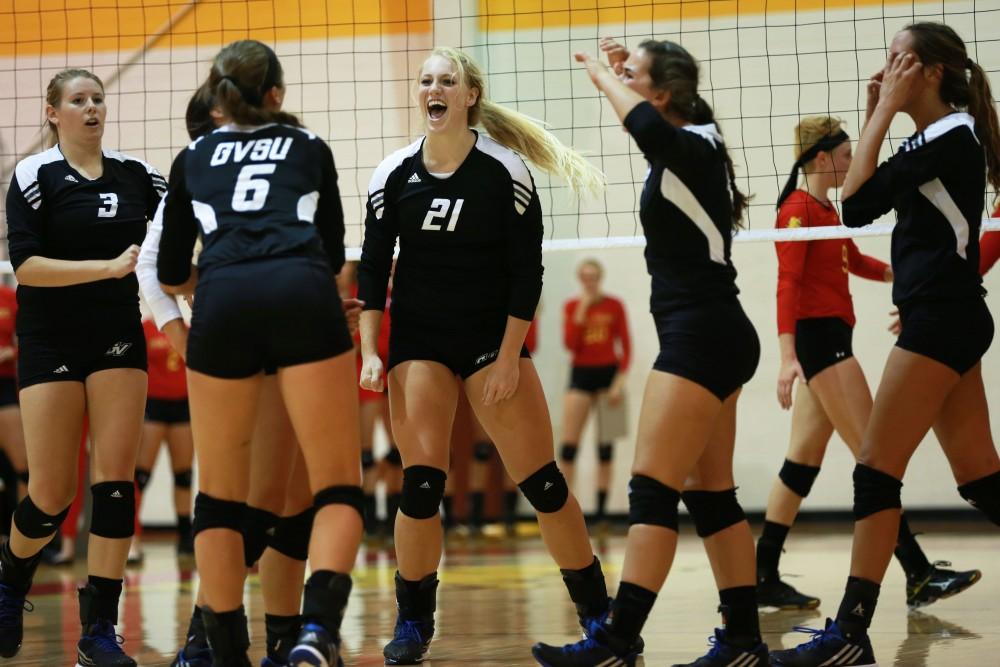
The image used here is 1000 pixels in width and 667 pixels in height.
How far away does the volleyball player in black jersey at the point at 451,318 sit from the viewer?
14.5 ft

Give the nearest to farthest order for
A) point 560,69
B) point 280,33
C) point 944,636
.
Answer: point 944,636 < point 280,33 < point 560,69

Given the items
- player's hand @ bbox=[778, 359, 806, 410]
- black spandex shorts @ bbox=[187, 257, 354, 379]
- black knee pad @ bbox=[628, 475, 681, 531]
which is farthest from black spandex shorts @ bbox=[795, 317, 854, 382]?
black spandex shorts @ bbox=[187, 257, 354, 379]

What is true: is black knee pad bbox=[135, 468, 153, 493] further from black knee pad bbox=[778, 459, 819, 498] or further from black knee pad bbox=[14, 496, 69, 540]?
black knee pad bbox=[778, 459, 819, 498]

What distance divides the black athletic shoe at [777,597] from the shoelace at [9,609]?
3132 millimetres

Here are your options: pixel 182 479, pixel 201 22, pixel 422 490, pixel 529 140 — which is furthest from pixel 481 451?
pixel 422 490

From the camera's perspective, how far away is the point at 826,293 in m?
5.63

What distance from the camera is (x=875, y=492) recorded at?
161 inches

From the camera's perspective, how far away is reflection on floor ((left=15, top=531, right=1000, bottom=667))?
468cm

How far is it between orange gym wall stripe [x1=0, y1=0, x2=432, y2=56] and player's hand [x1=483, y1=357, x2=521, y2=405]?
9.90 ft

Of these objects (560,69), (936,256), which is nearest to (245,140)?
(936,256)

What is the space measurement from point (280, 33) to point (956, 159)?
179 inches

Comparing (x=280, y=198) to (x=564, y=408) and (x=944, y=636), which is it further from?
(x=564, y=408)

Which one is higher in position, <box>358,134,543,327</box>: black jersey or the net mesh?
the net mesh

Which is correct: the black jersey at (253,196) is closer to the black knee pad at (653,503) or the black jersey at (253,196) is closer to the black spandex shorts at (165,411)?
the black knee pad at (653,503)
